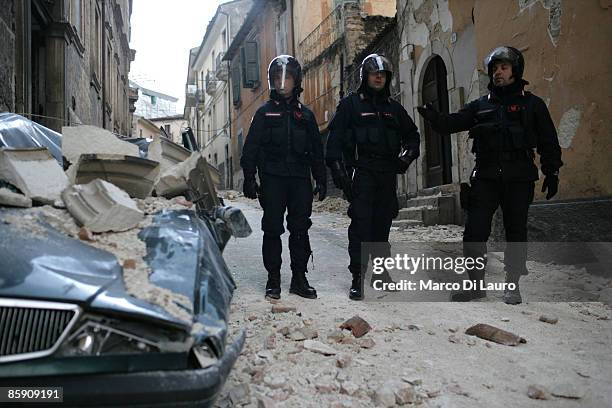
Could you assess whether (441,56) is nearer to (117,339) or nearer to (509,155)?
(509,155)

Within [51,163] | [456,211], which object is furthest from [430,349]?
[456,211]

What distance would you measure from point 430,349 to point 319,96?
12.2 m

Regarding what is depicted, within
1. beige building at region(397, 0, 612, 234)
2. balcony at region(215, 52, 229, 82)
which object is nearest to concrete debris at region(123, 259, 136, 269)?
beige building at region(397, 0, 612, 234)

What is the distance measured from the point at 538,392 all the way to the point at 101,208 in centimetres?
208

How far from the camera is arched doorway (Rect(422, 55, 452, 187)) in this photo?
8.16 m

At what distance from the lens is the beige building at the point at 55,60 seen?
5242 mm

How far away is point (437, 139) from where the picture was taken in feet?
28.0

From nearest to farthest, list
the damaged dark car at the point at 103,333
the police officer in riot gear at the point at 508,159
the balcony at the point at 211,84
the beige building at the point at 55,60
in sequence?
the damaged dark car at the point at 103,333, the police officer in riot gear at the point at 508,159, the beige building at the point at 55,60, the balcony at the point at 211,84

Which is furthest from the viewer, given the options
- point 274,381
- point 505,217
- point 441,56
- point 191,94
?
point 191,94

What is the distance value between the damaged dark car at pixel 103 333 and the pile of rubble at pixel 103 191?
0.05 m

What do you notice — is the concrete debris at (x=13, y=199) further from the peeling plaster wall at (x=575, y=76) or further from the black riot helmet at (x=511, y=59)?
the peeling plaster wall at (x=575, y=76)

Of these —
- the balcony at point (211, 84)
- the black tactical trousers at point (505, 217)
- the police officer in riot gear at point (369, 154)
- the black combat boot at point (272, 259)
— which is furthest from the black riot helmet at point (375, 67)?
the balcony at point (211, 84)

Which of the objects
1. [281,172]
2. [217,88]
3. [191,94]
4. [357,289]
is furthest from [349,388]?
[191,94]

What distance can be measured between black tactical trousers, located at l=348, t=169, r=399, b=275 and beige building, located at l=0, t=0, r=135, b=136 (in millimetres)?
2366
